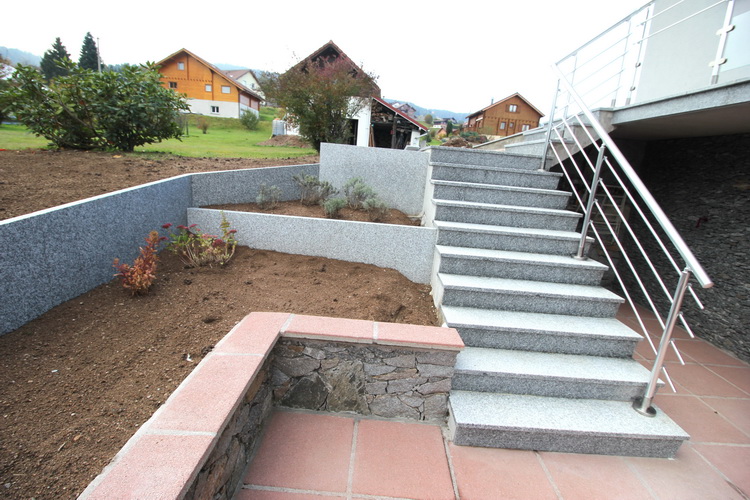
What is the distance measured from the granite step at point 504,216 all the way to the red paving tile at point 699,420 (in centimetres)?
163

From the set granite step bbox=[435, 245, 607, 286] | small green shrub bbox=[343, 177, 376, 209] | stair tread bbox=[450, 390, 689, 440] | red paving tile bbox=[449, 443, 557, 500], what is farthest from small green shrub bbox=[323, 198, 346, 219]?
red paving tile bbox=[449, 443, 557, 500]

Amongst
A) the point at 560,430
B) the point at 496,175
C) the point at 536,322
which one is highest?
the point at 496,175

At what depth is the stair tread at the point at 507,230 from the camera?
3.10 m

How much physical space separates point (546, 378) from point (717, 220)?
364 centimetres

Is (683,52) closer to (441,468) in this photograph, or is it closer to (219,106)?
(441,468)

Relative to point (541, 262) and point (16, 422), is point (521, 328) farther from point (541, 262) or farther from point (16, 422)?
point (16, 422)

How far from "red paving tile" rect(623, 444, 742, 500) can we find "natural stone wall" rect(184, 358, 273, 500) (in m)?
2.16

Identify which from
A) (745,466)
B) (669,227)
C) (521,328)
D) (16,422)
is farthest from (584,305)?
(16,422)

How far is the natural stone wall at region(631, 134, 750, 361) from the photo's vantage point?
370 cm

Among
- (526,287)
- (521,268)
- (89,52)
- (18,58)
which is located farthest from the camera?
(18,58)

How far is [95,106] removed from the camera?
4395mm

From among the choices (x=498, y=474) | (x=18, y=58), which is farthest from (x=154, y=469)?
(x=18, y=58)

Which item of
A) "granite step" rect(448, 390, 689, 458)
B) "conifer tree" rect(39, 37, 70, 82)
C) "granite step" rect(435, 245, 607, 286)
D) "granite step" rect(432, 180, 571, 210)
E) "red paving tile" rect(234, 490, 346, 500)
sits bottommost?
"red paving tile" rect(234, 490, 346, 500)

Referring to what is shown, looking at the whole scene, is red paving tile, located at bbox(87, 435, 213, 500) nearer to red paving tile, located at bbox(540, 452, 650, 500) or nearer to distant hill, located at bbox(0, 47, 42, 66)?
red paving tile, located at bbox(540, 452, 650, 500)
